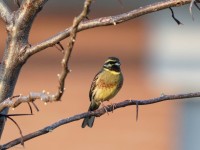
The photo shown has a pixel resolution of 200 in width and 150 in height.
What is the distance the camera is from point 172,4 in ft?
8.94

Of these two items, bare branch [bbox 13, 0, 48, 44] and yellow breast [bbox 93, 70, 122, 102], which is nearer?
bare branch [bbox 13, 0, 48, 44]

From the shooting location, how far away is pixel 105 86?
218 inches

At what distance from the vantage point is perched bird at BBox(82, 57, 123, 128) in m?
5.46

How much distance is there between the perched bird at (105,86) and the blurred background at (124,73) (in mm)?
3081

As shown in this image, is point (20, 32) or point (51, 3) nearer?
point (20, 32)

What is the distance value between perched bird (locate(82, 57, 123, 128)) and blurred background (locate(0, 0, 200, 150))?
3.08 meters

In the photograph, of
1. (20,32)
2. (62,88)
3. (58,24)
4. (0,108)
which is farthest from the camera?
(58,24)

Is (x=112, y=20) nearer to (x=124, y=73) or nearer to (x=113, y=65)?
(x=113, y=65)

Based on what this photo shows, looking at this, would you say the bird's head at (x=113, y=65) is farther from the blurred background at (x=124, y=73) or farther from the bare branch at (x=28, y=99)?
the bare branch at (x=28, y=99)

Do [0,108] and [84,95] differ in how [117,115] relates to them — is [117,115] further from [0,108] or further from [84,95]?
[0,108]

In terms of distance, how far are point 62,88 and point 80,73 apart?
6.68 m

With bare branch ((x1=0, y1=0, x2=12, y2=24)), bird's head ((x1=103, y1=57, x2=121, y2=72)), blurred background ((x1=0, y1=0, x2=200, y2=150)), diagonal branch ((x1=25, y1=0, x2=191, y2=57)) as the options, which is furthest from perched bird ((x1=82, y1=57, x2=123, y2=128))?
blurred background ((x1=0, y1=0, x2=200, y2=150))

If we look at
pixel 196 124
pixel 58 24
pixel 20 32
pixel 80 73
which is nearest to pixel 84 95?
pixel 80 73

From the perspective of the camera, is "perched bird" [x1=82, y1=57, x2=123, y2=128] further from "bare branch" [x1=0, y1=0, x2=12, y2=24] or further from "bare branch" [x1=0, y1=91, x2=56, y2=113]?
"bare branch" [x1=0, y1=91, x2=56, y2=113]
